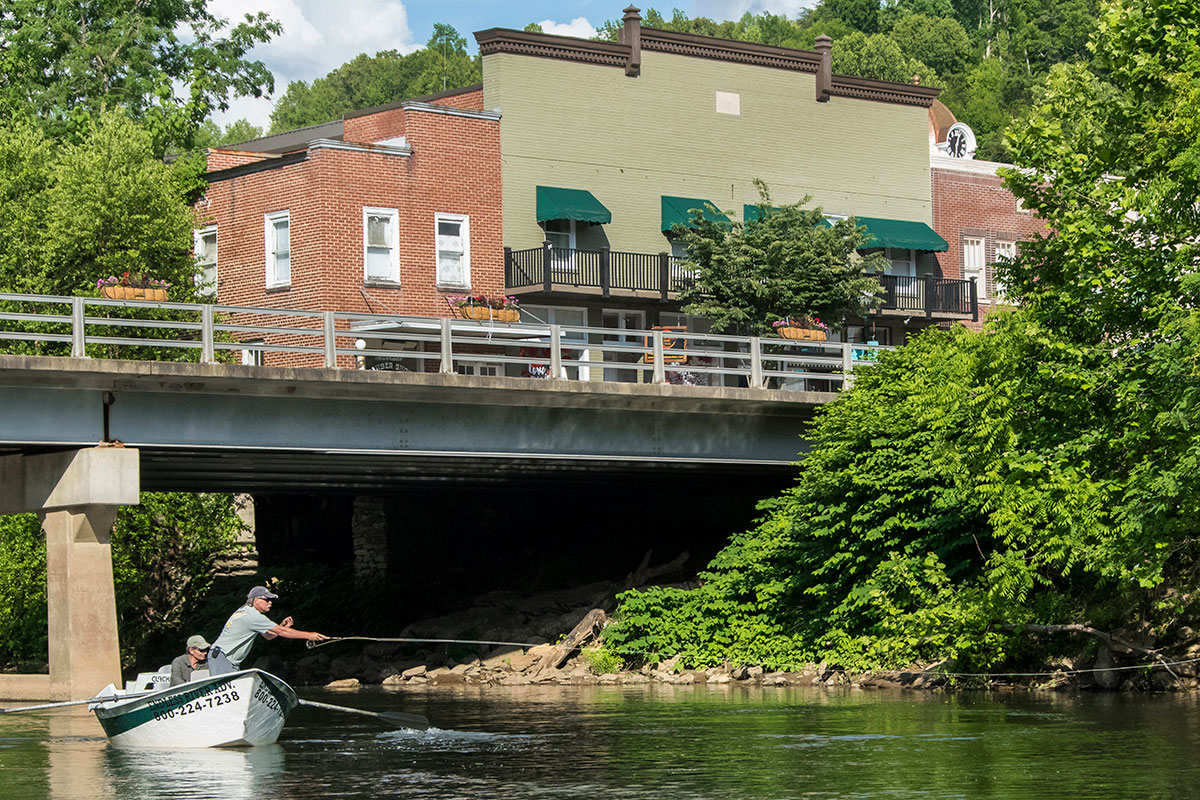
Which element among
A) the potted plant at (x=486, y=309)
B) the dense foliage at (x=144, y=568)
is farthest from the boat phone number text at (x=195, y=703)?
the potted plant at (x=486, y=309)

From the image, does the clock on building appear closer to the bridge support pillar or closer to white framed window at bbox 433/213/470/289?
white framed window at bbox 433/213/470/289

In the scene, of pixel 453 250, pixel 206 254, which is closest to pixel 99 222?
pixel 206 254

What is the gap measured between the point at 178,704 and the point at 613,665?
13.8 m

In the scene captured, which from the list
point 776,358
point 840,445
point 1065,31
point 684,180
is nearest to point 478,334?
point 684,180

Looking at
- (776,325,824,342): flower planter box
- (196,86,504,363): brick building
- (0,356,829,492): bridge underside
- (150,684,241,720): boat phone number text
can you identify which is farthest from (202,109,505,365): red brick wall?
(150,684,241,720): boat phone number text

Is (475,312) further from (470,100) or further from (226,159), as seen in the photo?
(226,159)

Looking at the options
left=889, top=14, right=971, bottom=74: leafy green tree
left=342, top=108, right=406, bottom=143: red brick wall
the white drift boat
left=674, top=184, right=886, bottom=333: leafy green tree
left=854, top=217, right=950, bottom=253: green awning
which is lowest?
the white drift boat

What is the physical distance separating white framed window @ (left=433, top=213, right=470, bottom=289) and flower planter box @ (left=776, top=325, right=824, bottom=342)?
939 centimetres

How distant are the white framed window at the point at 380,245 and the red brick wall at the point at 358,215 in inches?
5.9

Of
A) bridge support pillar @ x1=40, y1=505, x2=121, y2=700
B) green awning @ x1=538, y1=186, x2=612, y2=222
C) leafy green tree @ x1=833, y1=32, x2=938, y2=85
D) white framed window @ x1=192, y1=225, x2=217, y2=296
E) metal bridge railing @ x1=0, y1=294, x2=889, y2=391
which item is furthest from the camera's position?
leafy green tree @ x1=833, y1=32, x2=938, y2=85

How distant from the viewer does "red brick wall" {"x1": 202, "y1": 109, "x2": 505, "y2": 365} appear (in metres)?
43.8

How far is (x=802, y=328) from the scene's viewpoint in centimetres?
4166

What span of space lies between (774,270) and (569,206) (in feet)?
19.5

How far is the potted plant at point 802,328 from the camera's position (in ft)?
132
